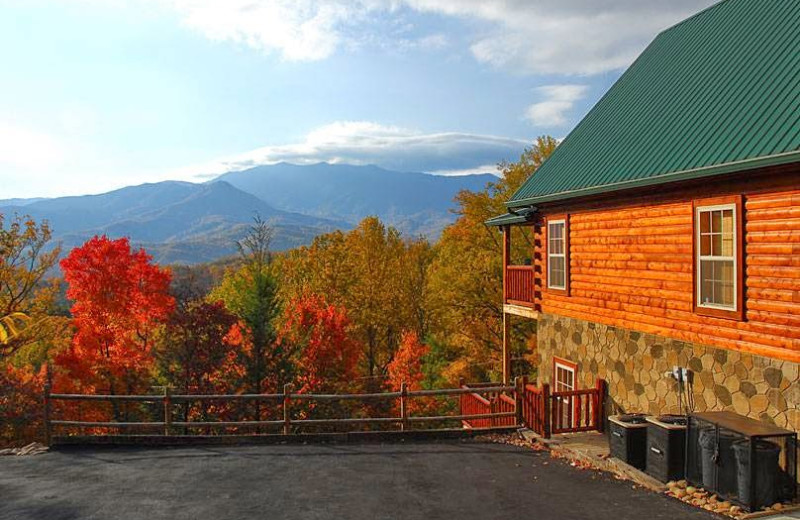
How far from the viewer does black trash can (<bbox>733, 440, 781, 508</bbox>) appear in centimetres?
899

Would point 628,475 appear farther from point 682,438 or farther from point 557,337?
point 557,337

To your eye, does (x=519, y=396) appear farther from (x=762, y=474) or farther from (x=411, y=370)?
(x=411, y=370)

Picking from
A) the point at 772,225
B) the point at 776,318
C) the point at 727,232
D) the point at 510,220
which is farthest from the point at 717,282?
the point at 510,220

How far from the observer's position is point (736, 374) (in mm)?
10453

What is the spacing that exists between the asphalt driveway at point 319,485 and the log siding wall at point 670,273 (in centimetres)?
324

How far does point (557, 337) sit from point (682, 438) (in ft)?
19.9

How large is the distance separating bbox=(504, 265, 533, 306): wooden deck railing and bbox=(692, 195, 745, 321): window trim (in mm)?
6621

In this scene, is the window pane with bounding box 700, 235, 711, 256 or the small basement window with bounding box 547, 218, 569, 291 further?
the small basement window with bounding box 547, 218, 569, 291

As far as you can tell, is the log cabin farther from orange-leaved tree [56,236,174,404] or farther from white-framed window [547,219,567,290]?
orange-leaved tree [56,236,174,404]

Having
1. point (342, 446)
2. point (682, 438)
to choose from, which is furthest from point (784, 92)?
point (342, 446)

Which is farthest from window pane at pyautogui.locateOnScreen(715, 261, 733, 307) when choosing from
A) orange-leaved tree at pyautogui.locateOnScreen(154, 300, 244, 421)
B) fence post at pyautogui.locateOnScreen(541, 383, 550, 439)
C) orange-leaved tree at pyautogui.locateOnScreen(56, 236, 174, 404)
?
orange-leaved tree at pyautogui.locateOnScreen(56, 236, 174, 404)

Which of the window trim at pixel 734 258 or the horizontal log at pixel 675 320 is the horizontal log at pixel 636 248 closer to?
the window trim at pixel 734 258

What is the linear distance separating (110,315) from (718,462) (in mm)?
29151

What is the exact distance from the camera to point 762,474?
29.7ft
